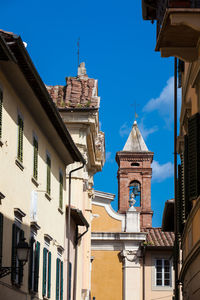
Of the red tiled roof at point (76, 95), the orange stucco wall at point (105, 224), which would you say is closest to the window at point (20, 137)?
the red tiled roof at point (76, 95)

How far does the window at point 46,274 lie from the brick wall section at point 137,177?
113 ft

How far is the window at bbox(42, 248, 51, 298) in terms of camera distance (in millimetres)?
20875

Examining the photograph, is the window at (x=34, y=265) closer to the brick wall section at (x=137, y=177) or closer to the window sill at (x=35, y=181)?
the window sill at (x=35, y=181)

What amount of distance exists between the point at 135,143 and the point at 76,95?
109 feet

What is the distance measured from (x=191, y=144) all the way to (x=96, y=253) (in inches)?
1274

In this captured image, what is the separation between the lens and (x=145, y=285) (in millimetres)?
43594

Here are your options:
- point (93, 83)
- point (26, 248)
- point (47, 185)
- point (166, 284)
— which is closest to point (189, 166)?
point (26, 248)

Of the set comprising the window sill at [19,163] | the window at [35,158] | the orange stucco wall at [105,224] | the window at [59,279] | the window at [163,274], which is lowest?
the window at [59,279]

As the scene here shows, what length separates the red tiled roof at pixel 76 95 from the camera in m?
28.9

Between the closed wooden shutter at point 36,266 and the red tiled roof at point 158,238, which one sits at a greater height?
the red tiled roof at point 158,238

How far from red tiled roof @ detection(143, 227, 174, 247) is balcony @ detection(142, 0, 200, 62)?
3154 centimetres

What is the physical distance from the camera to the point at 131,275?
4388 centimetres

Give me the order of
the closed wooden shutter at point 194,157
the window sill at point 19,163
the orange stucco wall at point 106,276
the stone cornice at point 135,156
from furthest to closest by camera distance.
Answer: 1. the stone cornice at point 135,156
2. the orange stucco wall at point 106,276
3. the window sill at point 19,163
4. the closed wooden shutter at point 194,157

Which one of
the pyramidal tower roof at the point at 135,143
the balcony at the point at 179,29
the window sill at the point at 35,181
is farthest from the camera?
the pyramidal tower roof at the point at 135,143
